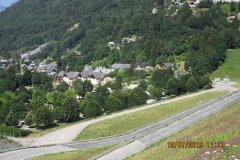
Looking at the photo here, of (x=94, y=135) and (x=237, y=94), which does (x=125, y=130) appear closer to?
(x=94, y=135)

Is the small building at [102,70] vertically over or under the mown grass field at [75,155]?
under

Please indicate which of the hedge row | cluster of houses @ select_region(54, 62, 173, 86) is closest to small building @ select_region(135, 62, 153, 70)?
cluster of houses @ select_region(54, 62, 173, 86)

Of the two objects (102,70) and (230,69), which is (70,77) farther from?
(230,69)

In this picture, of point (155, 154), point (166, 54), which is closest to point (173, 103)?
point (155, 154)

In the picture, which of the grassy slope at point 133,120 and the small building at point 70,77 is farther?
the small building at point 70,77

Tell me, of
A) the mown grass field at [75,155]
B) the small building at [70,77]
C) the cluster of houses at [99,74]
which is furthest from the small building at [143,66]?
the mown grass field at [75,155]

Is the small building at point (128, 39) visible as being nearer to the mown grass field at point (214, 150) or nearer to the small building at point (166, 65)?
the small building at point (166, 65)

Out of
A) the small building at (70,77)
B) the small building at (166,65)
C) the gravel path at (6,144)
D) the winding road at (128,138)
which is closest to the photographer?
the winding road at (128,138)

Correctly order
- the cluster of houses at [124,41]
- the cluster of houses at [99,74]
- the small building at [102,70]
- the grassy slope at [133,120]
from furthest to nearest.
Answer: the cluster of houses at [124,41]
the small building at [102,70]
the cluster of houses at [99,74]
the grassy slope at [133,120]
